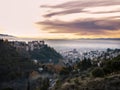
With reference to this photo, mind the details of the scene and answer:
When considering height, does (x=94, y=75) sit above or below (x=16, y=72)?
above

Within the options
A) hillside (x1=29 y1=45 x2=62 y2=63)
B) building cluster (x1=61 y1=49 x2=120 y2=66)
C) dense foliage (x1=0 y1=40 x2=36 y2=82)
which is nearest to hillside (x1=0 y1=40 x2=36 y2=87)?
dense foliage (x1=0 y1=40 x2=36 y2=82)

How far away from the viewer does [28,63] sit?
6825cm

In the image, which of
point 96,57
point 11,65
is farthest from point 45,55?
point 11,65

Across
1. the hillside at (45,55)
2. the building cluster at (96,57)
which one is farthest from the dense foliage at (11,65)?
the hillside at (45,55)

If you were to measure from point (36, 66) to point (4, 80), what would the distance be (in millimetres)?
14365

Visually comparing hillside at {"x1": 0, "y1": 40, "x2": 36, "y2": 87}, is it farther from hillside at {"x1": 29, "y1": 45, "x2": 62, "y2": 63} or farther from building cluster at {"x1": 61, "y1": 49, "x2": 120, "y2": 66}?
hillside at {"x1": 29, "y1": 45, "x2": 62, "y2": 63}

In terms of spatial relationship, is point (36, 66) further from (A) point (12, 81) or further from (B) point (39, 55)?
(B) point (39, 55)

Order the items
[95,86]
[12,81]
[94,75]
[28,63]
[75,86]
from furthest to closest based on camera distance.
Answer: [28,63], [12,81], [94,75], [75,86], [95,86]

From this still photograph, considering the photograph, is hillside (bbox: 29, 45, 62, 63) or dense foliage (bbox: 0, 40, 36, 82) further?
hillside (bbox: 29, 45, 62, 63)

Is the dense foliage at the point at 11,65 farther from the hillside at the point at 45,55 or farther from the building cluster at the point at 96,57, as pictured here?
the hillside at the point at 45,55

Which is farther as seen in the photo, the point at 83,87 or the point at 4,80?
the point at 4,80

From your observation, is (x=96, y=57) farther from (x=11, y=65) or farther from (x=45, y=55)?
(x=11, y=65)

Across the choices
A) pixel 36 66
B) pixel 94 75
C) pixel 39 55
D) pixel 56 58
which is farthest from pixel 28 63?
pixel 94 75

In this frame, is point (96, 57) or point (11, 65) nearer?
point (11, 65)
